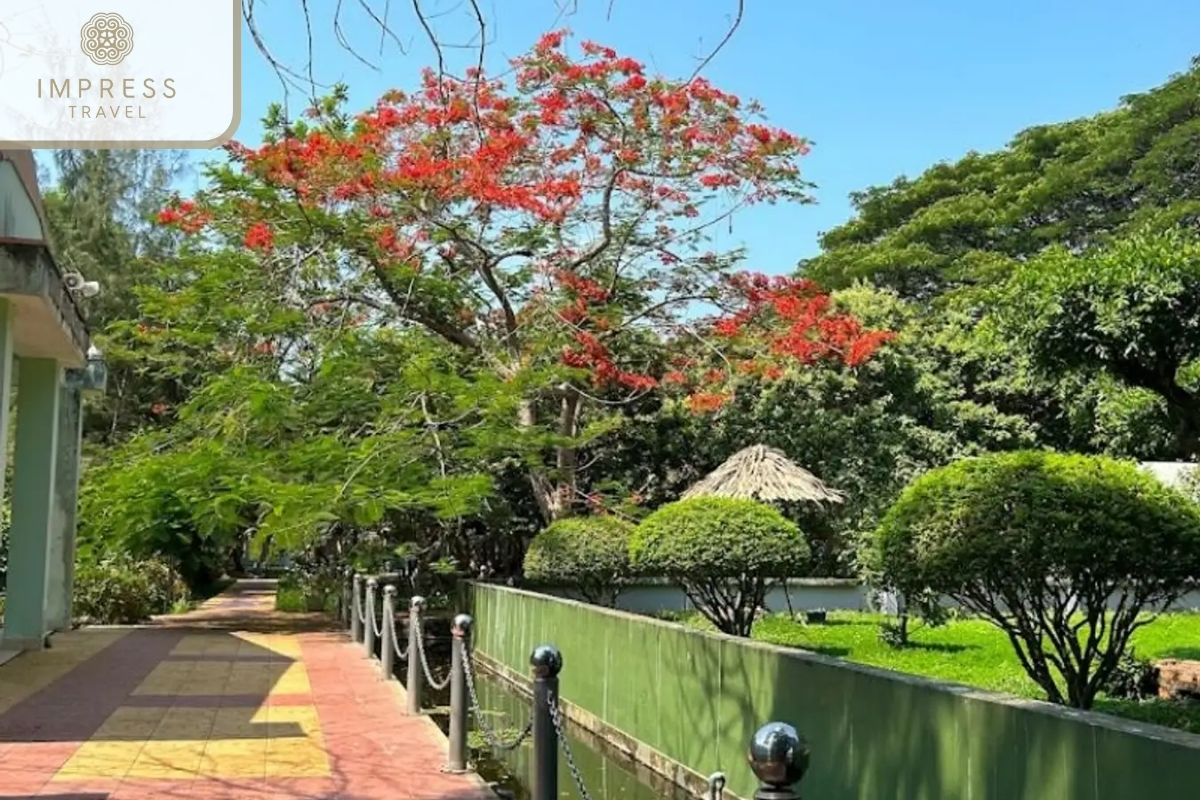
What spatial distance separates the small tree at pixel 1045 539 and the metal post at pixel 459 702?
294 centimetres

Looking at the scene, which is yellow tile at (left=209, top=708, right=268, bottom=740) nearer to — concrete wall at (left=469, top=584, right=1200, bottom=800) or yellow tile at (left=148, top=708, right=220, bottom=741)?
yellow tile at (left=148, top=708, right=220, bottom=741)

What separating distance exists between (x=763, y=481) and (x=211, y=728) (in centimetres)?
1086

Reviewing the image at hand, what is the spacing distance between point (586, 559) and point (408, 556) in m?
4.51

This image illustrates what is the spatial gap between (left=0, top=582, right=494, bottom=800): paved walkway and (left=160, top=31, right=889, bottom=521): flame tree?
5.15 metres

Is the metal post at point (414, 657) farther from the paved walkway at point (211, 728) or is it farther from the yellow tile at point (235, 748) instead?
the yellow tile at point (235, 748)

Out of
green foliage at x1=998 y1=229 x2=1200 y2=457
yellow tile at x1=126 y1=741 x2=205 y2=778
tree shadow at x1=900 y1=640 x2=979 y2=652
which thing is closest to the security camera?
yellow tile at x1=126 y1=741 x2=205 y2=778

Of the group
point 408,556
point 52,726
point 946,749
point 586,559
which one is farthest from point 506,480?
point 946,749

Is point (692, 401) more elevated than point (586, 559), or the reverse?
point (692, 401)

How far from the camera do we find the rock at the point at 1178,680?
10445 millimetres

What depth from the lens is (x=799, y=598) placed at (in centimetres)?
2195

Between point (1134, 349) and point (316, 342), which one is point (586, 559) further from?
point (1134, 349)

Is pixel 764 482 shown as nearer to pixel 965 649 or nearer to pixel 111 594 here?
pixel 965 649

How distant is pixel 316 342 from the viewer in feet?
56.9

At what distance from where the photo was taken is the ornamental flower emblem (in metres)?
3.00
